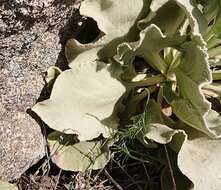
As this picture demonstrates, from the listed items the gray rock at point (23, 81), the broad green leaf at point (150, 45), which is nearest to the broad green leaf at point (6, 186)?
the gray rock at point (23, 81)

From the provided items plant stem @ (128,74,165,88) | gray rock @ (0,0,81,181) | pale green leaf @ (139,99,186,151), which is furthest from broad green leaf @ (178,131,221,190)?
gray rock @ (0,0,81,181)

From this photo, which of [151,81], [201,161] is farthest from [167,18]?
[201,161]

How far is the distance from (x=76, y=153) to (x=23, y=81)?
0.97ft

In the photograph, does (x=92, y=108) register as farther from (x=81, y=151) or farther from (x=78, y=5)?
(x=78, y=5)

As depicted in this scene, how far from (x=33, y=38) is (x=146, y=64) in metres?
0.48

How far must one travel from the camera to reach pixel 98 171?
2.12m

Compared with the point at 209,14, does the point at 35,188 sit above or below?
below

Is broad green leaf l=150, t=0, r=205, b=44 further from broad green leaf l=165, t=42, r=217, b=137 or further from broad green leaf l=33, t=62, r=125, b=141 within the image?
broad green leaf l=33, t=62, r=125, b=141

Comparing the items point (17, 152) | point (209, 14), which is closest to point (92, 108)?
point (17, 152)

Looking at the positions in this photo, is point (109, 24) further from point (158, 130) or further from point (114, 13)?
point (158, 130)

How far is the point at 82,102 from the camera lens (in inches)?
76.1

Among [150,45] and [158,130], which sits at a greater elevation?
[150,45]

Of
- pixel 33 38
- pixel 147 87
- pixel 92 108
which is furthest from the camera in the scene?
pixel 147 87

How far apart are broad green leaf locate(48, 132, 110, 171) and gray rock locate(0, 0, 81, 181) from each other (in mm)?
61
